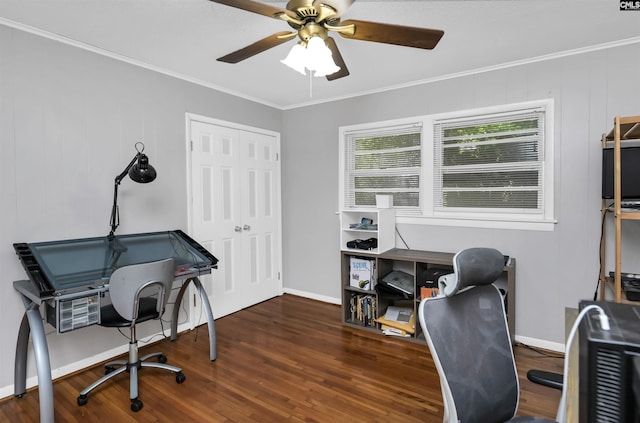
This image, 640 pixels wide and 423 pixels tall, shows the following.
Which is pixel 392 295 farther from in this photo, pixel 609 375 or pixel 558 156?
pixel 609 375

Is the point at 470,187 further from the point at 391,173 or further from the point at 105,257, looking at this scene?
the point at 105,257

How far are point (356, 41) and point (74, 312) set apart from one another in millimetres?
2591

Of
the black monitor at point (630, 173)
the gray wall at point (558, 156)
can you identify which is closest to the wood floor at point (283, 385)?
the gray wall at point (558, 156)

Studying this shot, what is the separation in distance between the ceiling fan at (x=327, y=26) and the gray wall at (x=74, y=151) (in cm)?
160

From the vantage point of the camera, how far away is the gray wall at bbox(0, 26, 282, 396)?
91.3 inches

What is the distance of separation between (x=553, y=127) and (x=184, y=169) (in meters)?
3.33

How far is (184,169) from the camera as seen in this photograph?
133 inches

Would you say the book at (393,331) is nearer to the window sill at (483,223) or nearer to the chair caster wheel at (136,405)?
the window sill at (483,223)

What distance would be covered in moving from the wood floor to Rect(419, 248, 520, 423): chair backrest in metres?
0.89

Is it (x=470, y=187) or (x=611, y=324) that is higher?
(x=470, y=187)

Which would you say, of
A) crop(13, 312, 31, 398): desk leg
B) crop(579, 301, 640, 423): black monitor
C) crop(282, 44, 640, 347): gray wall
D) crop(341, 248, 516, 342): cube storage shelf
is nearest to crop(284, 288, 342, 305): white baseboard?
crop(341, 248, 516, 342): cube storage shelf

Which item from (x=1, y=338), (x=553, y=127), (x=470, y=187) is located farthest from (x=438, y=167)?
(x=1, y=338)

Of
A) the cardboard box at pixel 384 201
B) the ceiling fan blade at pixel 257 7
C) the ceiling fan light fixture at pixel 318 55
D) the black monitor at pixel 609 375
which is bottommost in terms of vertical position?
the black monitor at pixel 609 375

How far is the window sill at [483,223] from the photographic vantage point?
292 cm
